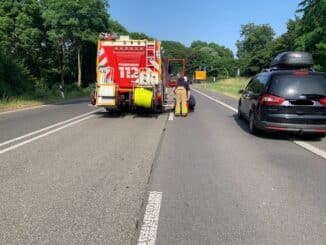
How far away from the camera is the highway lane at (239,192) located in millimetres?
4828

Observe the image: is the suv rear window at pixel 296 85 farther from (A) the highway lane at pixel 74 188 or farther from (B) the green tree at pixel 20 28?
(B) the green tree at pixel 20 28

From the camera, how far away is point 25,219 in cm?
510

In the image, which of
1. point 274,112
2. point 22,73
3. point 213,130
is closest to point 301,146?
point 274,112

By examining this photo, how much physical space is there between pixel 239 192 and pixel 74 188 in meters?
2.29

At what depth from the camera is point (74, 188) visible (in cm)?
645

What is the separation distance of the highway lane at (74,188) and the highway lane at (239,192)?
0.39 m

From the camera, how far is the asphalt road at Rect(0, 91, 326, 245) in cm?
480

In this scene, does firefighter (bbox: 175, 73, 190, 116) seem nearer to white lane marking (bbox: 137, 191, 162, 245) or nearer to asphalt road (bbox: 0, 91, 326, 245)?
asphalt road (bbox: 0, 91, 326, 245)

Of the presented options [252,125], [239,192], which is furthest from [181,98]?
[239,192]

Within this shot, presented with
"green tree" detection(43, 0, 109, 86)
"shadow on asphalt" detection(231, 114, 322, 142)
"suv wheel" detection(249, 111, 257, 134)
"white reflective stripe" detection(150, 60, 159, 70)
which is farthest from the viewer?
→ "green tree" detection(43, 0, 109, 86)

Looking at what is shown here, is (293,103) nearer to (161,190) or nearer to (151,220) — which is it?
(161,190)

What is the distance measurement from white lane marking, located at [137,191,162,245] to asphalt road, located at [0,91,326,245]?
0.10ft

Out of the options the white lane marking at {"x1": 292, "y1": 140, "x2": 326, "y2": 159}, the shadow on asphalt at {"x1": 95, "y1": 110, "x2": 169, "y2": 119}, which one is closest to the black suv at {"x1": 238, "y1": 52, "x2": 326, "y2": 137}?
the white lane marking at {"x1": 292, "y1": 140, "x2": 326, "y2": 159}

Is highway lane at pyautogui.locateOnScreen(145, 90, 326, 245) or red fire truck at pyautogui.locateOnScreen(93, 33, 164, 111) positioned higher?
red fire truck at pyautogui.locateOnScreen(93, 33, 164, 111)
